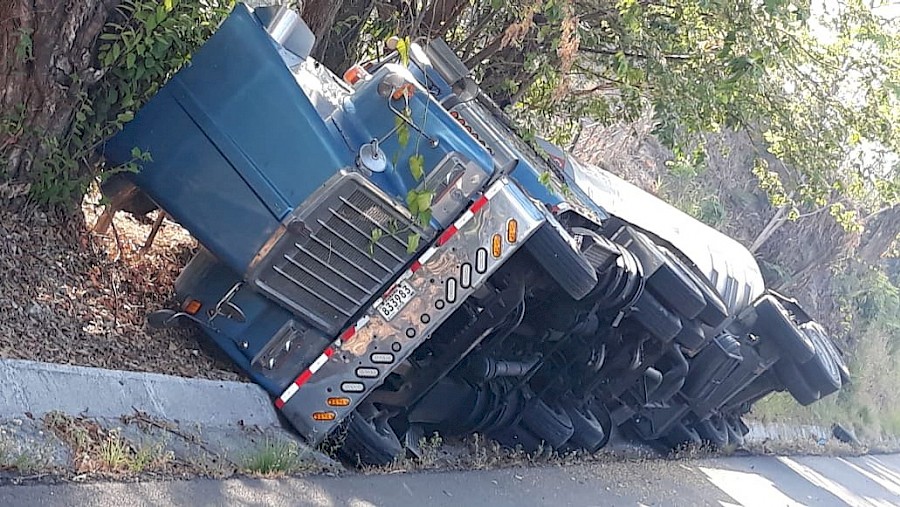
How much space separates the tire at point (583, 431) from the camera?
10180 millimetres

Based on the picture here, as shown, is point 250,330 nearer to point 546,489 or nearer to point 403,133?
point 403,133

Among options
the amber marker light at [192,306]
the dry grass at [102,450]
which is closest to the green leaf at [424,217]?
the amber marker light at [192,306]

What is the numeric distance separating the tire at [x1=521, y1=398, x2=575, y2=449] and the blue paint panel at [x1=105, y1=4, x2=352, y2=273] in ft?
10.5

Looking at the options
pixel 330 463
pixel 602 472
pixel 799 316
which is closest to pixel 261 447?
pixel 330 463

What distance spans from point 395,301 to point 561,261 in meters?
1.16

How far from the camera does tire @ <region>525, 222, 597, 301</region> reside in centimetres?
774

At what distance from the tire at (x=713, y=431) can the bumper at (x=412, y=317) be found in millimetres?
A: 6378

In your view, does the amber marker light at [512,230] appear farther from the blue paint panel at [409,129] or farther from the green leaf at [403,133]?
the green leaf at [403,133]

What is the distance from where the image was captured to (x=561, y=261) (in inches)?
308

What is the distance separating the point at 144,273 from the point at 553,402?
3559 mm

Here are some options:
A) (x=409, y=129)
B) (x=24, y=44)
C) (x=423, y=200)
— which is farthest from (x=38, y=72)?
(x=423, y=200)

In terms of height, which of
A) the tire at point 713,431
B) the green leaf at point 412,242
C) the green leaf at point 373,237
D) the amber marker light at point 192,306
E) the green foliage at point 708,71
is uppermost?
the green foliage at point 708,71

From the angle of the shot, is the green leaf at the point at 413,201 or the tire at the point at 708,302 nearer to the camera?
the green leaf at the point at 413,201

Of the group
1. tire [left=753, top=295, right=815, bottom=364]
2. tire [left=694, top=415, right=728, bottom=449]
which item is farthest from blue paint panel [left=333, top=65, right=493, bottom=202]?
tire [left=694, top=415, right=728, bottom=449]
